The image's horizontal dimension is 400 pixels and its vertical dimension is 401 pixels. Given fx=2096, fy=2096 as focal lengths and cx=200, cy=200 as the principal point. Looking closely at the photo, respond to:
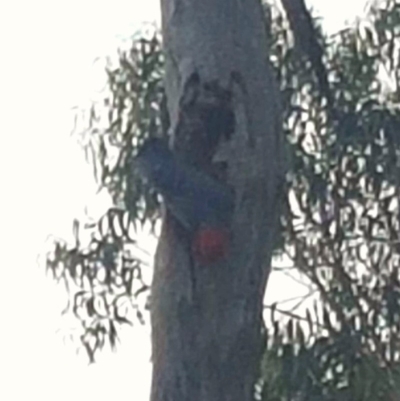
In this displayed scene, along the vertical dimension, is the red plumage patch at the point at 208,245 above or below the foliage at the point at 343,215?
below

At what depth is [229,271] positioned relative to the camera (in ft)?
29.8

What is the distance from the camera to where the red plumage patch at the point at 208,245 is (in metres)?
8.99

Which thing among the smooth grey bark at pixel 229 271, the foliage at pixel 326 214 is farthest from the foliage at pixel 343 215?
the smooth grey bark at pixel 229 271

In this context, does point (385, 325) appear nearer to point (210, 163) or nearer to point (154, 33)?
point (154, 33)

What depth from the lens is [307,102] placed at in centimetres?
1311

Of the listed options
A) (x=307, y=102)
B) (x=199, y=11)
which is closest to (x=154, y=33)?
(x=307, y=102)

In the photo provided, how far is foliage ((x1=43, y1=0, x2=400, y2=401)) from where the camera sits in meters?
12.6

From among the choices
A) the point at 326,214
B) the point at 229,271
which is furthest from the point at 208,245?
the point at 326,214

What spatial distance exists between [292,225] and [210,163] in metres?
3.89

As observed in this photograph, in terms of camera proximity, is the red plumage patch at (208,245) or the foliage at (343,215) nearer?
the red plumage patch at (208,245)

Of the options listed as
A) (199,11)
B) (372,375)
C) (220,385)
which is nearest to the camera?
(220,385)

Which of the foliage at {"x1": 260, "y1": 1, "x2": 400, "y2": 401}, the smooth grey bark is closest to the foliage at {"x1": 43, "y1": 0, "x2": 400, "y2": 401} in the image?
the foliage at {"x1": 260, "y1": 1, "x2": 400, "y2": 401}

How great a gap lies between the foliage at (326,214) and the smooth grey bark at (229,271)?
311 centimetres

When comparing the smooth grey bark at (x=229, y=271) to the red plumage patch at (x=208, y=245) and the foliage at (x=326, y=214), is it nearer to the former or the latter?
the red plumage patch at (x=208, y=245)
